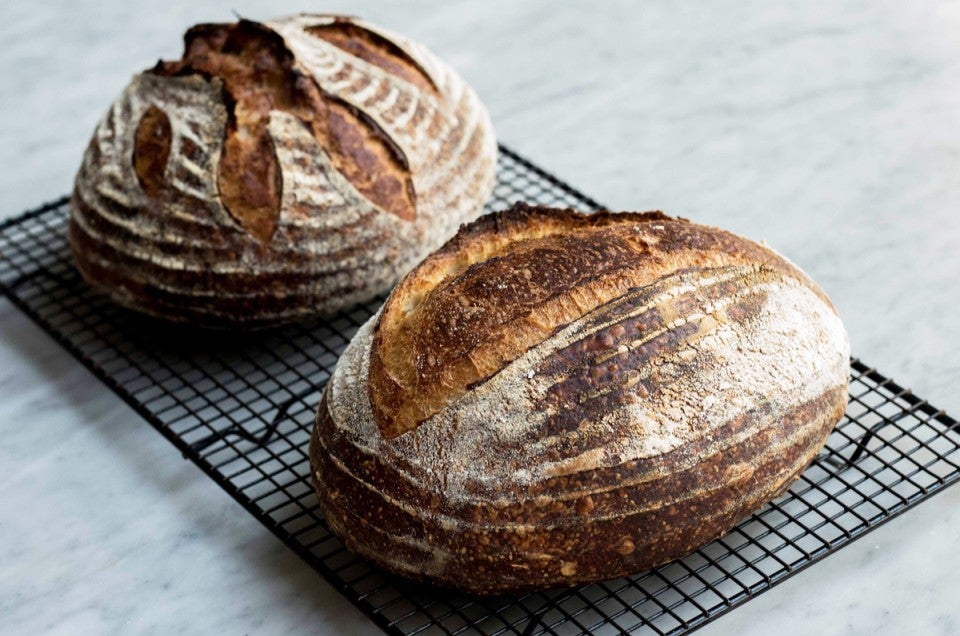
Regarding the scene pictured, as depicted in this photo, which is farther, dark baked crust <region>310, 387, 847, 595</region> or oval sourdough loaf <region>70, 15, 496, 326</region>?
oval sourdough loaf <region>70, 15, 496, 326</region>

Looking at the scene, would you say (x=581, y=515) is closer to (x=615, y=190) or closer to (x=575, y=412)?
(x=575, y=412)

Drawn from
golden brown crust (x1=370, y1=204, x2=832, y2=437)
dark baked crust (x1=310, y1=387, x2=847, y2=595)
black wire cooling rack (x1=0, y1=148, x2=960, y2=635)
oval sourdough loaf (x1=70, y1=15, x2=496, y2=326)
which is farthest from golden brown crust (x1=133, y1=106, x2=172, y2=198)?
dark baked crust (x1=310, y1=387, x2=847, y2=595)

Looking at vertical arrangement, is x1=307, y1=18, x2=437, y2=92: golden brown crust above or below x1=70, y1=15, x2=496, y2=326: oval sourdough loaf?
above

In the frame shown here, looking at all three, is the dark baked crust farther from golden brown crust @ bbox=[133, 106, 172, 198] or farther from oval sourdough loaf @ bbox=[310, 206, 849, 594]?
golden brown crust @ bbox=[133, 106, 172, 198]

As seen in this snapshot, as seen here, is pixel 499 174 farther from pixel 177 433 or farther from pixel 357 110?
pixel 177 433

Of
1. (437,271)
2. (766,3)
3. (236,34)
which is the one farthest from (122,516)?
(766,3)
